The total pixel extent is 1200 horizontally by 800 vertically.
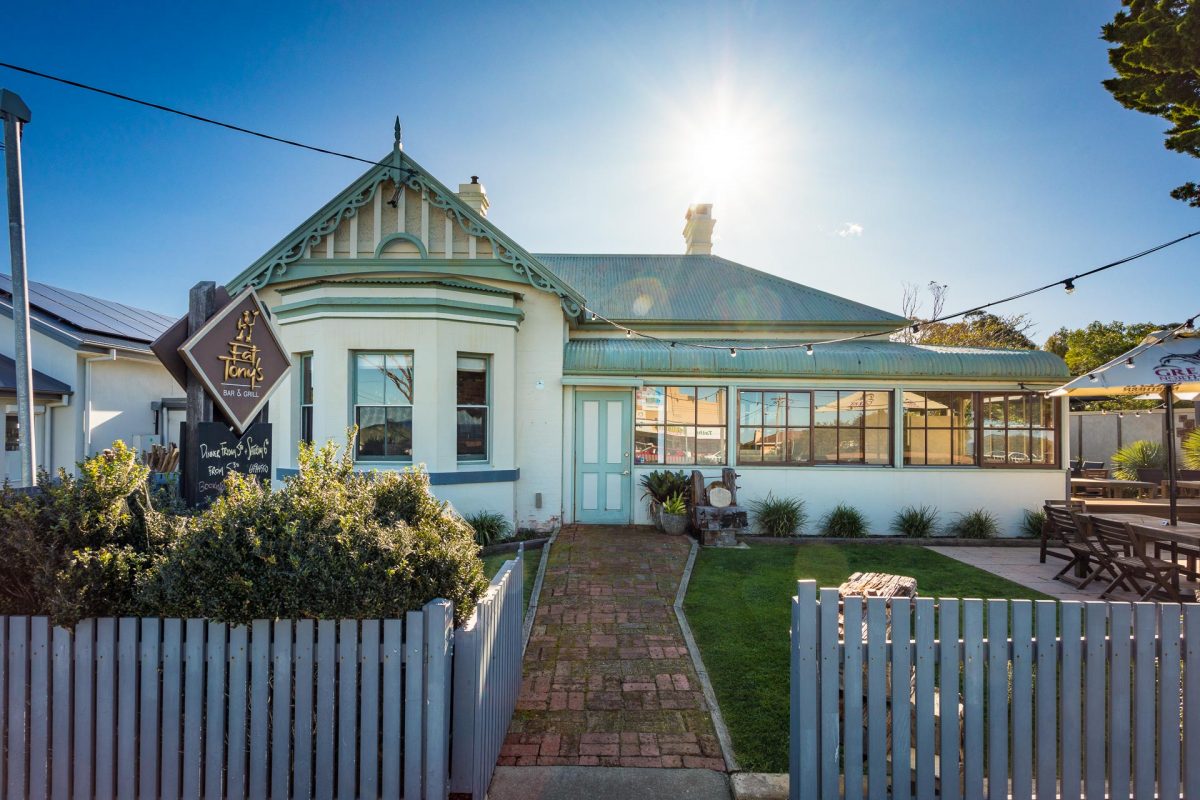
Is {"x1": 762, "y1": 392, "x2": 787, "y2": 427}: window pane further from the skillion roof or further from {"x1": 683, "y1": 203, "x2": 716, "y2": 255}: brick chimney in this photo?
the skillion roof

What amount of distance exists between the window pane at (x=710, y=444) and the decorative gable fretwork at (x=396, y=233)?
360cm

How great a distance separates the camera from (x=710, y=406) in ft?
35.6

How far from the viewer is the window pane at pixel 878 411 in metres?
10.9

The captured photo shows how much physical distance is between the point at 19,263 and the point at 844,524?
12.2 m

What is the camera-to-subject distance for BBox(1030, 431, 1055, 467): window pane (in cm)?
1072

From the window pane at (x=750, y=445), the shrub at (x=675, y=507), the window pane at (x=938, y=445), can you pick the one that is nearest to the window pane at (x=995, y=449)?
the window pane at (x=938, y=445)

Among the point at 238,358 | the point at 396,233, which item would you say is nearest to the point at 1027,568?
the point at 238,358

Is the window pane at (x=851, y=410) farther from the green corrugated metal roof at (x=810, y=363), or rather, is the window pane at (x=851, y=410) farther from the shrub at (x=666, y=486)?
the shrub at (x=666, y=486)

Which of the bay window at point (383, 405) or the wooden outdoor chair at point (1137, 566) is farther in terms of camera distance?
the bay window at point (383, 405)

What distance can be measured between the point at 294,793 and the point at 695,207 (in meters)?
16.9

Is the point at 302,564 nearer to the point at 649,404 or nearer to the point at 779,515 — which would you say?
the point at 649,404

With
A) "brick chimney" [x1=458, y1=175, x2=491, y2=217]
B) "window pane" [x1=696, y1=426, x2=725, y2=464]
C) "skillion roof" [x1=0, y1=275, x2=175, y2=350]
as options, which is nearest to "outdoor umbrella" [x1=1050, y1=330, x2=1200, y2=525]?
"window pane" [x1=696, y1=426, x2=725, y2=464]

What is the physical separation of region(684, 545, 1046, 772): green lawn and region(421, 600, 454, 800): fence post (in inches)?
76.3

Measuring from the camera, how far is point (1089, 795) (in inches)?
116
